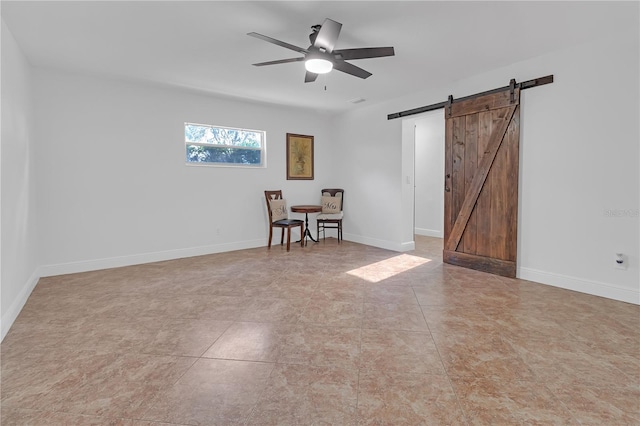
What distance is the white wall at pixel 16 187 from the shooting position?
2686 mm

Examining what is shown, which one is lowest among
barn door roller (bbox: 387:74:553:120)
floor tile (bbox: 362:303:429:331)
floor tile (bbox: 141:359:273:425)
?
floor tile (bbox: 141:359:273:425)

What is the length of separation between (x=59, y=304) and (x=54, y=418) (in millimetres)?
1941

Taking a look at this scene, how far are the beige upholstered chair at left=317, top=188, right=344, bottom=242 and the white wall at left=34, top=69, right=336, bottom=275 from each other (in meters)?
1.15

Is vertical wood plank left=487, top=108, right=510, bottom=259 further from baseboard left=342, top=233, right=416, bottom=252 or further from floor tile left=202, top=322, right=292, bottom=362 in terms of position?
floor tile left=202, top=322, right=292, bottom=362

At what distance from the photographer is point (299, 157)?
645 centimetres

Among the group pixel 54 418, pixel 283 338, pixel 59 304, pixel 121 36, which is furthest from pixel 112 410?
pixel 121 36

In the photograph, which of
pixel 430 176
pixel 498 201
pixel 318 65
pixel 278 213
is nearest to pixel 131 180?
pixel 278 213

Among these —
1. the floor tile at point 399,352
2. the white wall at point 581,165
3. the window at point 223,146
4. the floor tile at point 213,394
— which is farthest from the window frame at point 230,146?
the floor tile at point 399,352

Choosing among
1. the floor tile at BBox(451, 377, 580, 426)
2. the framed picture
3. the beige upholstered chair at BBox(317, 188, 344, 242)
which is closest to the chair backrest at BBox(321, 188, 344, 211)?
the beige upholstered chair at BBox(317, 188, 344, 242)

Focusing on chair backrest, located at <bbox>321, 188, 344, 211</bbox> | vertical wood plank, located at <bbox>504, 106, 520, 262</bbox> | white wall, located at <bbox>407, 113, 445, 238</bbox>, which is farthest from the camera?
white wall, located at <bbox>407, 113, 445, 238</bbox>

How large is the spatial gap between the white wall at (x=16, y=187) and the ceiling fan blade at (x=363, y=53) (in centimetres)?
282

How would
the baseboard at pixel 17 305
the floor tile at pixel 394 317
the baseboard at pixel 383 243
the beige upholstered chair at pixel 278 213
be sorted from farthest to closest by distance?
1. the beige upholstered chair at pixel 278 213
2. the baseboard at pixel 383 243
3. the floor tile at pixel 394 317
4. the baseboard at pixel 17 305

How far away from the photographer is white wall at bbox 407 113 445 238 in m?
6.88

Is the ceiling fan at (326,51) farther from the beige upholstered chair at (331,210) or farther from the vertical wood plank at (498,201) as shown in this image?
the beige upholstered chair at (331,210)
